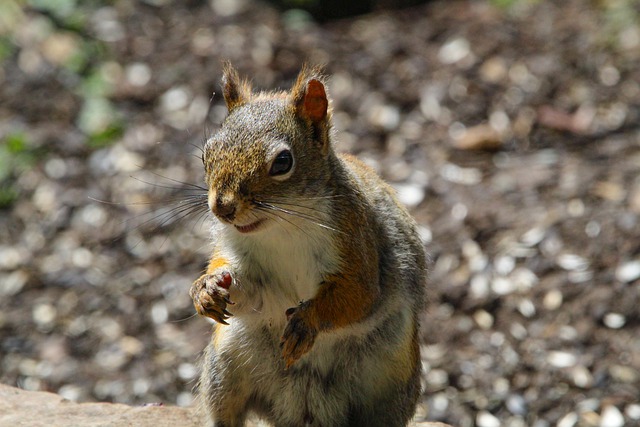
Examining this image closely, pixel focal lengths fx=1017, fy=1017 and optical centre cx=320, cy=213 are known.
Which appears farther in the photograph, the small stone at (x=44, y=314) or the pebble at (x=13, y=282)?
the pebble at (x=13, y=282)

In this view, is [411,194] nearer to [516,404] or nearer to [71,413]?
[516,404]

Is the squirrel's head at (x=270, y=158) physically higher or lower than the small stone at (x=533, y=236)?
higher

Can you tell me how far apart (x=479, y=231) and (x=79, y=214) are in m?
2.36

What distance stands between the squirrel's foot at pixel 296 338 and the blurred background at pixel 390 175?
1406 millimetres

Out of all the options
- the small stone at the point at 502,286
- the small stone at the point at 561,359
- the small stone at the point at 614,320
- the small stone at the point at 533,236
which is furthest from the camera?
the small stone at the point at 533,236

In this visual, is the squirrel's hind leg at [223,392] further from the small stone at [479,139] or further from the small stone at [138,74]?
the small stone at [138,74]

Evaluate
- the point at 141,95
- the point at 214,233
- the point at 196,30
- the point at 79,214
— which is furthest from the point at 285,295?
the point at 196,30

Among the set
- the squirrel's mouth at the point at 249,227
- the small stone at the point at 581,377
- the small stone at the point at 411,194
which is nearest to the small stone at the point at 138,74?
the small stone at the point at 411,194

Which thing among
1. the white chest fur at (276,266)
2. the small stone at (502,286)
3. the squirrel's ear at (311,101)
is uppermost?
the squirrel's ear at (311,101)

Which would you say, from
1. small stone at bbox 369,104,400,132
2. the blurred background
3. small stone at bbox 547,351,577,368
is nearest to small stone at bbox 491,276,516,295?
the blurred background

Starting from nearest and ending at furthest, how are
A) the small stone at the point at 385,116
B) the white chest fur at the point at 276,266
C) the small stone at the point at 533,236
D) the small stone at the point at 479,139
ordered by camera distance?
the white chest fur at the point at 276,266, the small stone at the point at 533,236, the small stone at the point at 479,139, the small stone at the point at 385,116

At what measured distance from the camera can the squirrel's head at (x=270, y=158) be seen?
2.95 m

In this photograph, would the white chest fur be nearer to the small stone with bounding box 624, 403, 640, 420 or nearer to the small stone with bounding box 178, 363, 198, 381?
the small stone with bounding box 178, 363, 198, 381

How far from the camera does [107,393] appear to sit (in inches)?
202
